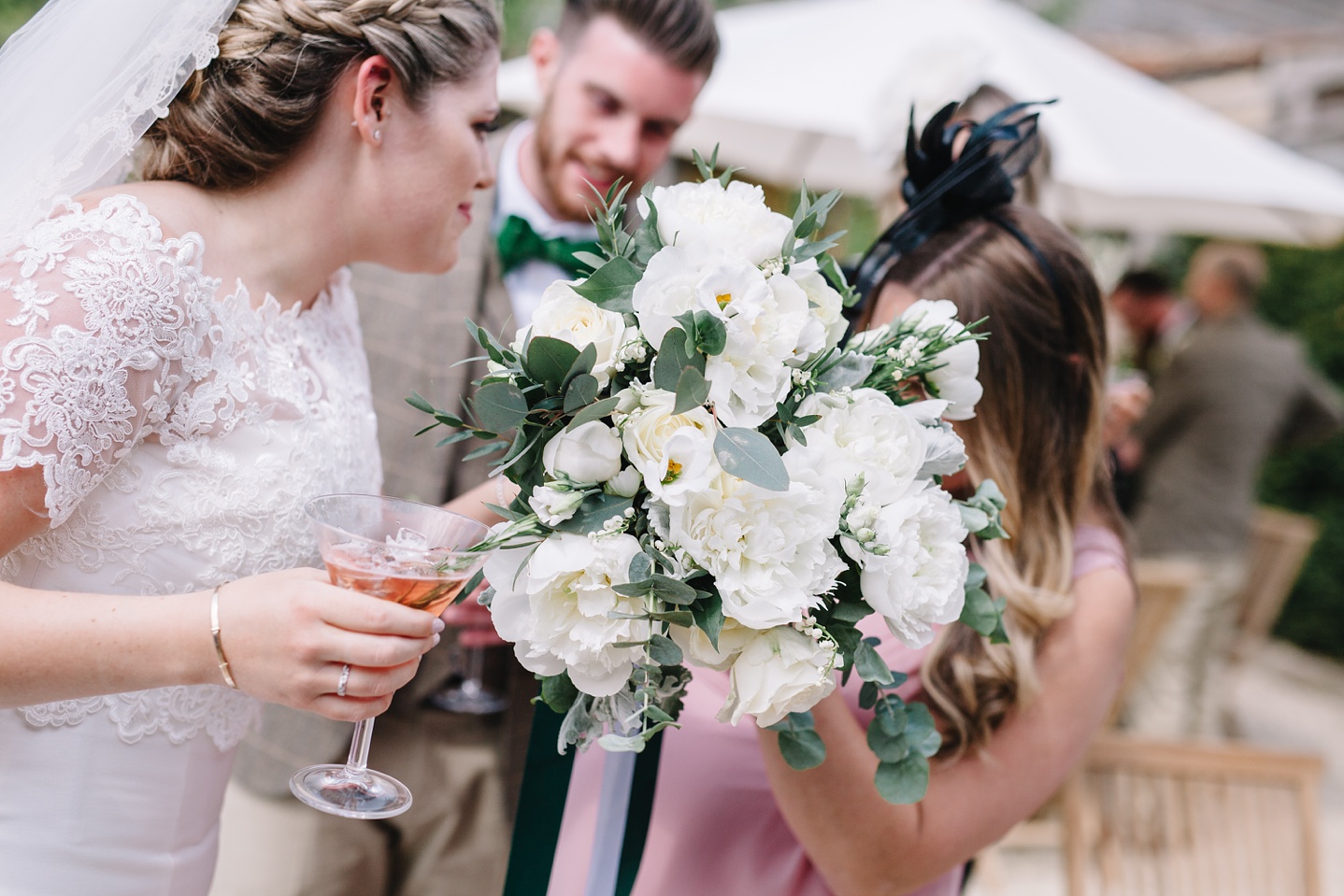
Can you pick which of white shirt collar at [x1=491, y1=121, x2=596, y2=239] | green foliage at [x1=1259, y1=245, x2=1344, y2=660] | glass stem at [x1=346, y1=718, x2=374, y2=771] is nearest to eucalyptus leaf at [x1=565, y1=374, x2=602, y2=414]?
glass stem at [x1=346, y1=718, x2=374, y2=771]

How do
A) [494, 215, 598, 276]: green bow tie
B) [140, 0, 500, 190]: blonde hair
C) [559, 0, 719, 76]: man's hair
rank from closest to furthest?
[140, 0, 500, 190]: blonde hair
[494, 215, 598, 276]: green bow tie
[559, 0, 719, 76]: man's hair

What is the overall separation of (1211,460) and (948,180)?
4744mm

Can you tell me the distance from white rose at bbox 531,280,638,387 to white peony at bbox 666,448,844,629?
0.19 metres

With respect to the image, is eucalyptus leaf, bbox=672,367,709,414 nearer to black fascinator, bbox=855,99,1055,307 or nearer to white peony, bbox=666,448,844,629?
white peony, bbox=666,448,844,629

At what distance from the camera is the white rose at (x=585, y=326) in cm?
123

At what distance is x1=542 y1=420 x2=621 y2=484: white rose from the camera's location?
3.97 ft

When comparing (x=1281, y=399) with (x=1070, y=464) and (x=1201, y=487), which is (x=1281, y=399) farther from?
(x=1070, y=464)

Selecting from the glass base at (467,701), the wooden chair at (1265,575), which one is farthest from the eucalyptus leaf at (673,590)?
the wooden chair at (1265,575)

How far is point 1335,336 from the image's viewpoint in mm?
8359

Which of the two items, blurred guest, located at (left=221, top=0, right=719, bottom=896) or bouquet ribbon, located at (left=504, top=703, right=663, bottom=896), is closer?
bouquet ribbon, located at (left=504, top=703, right=663, bottom=896)

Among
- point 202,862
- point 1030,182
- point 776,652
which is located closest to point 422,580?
point 776,652

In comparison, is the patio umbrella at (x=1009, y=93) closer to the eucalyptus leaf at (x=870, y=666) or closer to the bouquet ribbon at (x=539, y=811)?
the bouquet ribbon at (x=539, y=811)

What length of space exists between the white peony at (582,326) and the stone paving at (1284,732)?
12.2ft

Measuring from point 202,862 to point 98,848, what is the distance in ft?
0.78
